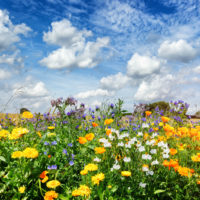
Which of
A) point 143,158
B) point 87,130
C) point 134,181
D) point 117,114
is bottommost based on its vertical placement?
point 134,181

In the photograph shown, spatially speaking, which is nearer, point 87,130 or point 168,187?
point 168,187

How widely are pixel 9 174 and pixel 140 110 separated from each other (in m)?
3.80

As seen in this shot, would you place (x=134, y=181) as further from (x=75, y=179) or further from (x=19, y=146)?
(x=19, y=146)

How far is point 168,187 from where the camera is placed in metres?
2.85

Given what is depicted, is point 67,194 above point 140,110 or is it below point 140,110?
below

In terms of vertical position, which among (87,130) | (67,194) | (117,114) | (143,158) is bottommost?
(67,194)

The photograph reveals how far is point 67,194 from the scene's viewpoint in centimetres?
263

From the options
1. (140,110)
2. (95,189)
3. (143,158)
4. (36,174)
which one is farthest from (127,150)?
(140,110)

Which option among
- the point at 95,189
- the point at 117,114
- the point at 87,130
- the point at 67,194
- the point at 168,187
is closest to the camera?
the point at 95,189

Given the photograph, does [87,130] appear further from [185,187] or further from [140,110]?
[185,187]

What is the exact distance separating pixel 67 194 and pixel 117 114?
2002 millimetres

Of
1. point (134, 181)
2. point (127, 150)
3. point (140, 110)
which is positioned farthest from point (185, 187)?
point (140, 110)

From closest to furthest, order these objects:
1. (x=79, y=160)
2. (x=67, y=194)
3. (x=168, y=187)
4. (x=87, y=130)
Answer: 1. (x=67, y=194)
2. (x=168, y=187)
3. (x=79, y=160)
4. (x=87, y=130)

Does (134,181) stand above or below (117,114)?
below
